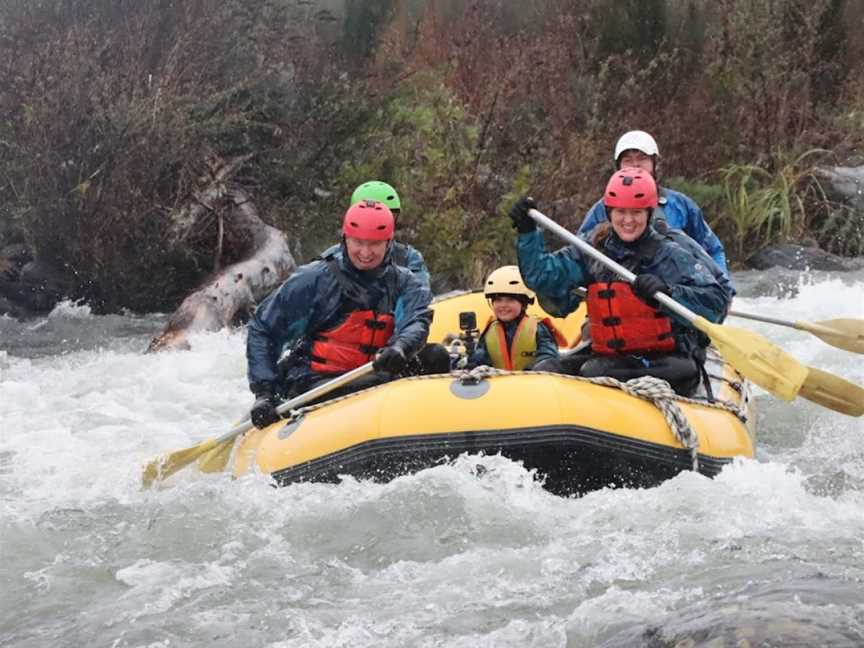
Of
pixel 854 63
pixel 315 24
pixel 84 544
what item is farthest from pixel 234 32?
pixel 84 544

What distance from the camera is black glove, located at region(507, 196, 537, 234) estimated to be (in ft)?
19.3

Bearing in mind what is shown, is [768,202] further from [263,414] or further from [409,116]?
[263,414]

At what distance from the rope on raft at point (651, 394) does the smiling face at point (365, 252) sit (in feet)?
2.07

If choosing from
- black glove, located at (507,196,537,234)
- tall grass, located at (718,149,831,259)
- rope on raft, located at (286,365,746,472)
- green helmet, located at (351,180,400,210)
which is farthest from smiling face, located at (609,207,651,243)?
tall grass, located at (718,149,831,259)

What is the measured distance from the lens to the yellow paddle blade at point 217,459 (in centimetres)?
595

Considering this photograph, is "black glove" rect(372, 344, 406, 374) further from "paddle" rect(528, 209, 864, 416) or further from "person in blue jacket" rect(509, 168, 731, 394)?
"paddle" rect(528, 209, 864, 416)

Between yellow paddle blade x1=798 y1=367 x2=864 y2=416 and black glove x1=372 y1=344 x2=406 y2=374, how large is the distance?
1710mm

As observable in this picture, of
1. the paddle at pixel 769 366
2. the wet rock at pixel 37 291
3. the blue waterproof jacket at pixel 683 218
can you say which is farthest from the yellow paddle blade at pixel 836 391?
the wet rock at pixel 37 291

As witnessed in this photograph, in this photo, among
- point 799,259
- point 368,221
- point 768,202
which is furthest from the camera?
point 768,202

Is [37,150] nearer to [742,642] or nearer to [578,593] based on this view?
[578,593]

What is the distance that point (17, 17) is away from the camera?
10.7m

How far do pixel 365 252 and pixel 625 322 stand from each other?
1.18m

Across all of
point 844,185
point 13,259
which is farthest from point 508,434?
point 844,185

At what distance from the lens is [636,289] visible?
568 cm
